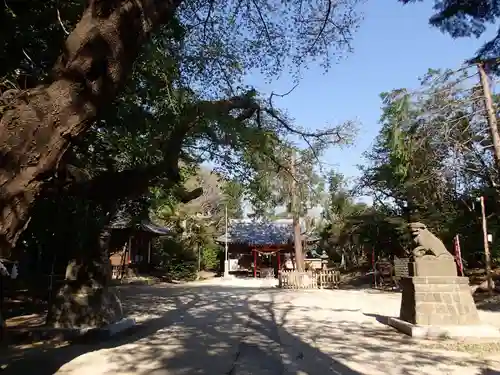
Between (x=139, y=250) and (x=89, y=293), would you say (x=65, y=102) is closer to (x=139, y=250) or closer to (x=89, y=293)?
(x=89, y=293)

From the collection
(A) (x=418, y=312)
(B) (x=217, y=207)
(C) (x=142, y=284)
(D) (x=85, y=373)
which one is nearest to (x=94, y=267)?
(D) (x=85, y=373)

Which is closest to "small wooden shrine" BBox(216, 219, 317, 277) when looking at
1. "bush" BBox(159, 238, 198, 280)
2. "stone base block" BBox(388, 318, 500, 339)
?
"bush" BBox(159, 238, 198, 280)

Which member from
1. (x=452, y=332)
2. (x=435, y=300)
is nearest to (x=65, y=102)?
(x=452, y=332)

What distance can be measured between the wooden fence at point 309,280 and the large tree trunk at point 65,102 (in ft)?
66.8

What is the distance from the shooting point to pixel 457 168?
46.5 feet

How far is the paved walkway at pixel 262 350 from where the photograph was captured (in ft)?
20.2

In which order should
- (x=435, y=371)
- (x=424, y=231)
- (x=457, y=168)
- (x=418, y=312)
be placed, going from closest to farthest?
1. (x=435, y=371)
2. (x=418, y=312)
3. (x=424, y=231)
4. (x=457, y=168)

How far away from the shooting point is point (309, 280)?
74.8 ft

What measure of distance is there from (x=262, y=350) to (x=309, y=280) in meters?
15.6

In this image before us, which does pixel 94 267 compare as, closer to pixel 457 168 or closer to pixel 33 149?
pixel 33 149

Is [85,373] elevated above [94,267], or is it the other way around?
[94,267]

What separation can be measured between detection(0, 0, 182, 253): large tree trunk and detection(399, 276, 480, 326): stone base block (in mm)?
7554

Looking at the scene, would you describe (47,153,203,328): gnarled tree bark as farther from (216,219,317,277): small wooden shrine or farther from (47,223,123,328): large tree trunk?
(216,219,317,277): small wooden shrine

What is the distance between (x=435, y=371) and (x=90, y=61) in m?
5.29
